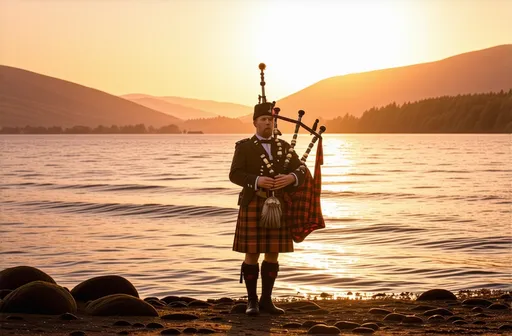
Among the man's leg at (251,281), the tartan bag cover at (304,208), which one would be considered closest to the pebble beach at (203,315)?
the man's leg at (251,281)

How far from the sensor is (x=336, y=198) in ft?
128

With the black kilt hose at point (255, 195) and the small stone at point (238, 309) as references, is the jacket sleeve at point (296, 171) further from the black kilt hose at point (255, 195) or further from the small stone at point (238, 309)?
the small stone at point (238, 309)

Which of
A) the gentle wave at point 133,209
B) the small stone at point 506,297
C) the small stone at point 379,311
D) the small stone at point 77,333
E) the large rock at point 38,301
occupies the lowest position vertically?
the gentle wave at point 133,209

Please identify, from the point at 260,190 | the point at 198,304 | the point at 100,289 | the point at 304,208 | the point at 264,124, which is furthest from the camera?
the point at 198,304

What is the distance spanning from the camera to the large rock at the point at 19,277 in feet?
37.6

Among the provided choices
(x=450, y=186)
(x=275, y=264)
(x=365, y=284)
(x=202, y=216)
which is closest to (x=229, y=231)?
(x=202, y=216)

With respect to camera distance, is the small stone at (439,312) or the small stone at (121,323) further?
the small stone at (439,312)

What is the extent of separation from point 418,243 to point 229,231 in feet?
19.2

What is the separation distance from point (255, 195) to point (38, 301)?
9.37 ft

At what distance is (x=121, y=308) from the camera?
10062 millimetres

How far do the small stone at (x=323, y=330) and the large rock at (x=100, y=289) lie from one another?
3.19 meters

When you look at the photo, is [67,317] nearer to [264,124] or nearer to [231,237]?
[264,124]

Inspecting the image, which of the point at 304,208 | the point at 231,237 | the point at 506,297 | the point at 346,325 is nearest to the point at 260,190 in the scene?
the point at 304,208

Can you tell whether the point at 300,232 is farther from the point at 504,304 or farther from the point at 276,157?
the point at 504,304
